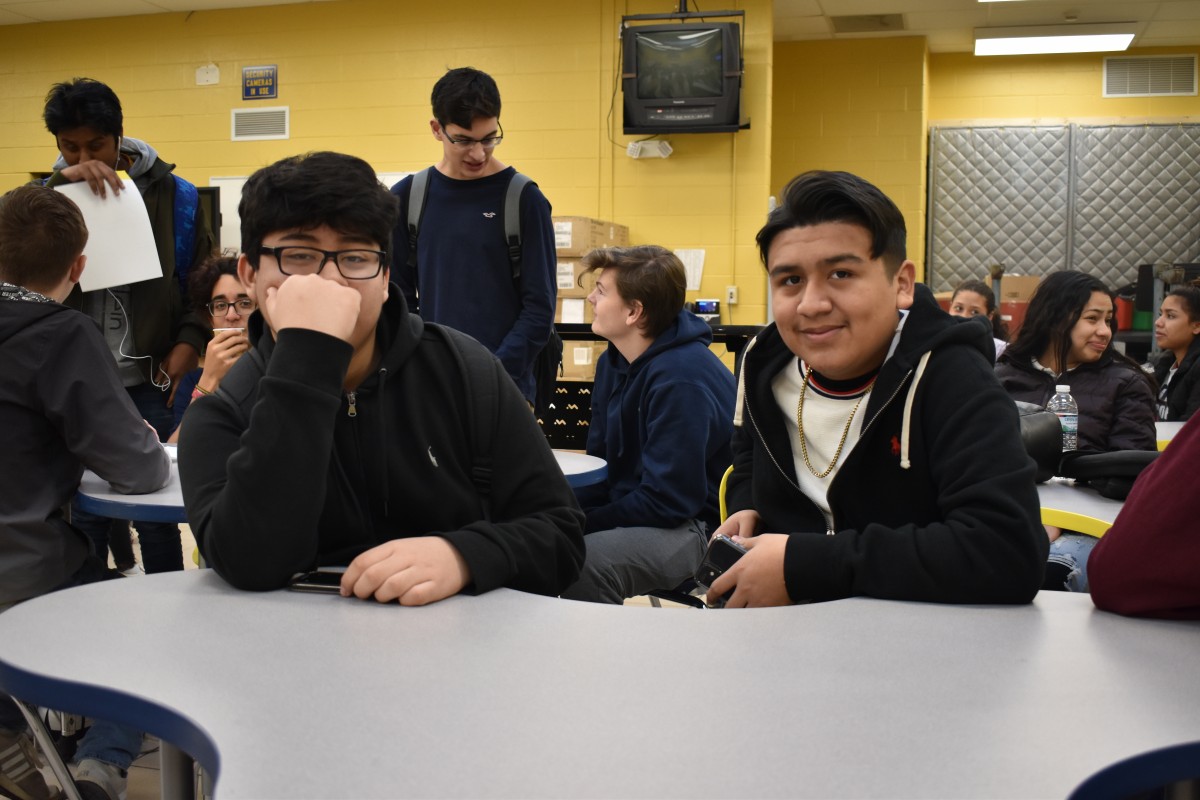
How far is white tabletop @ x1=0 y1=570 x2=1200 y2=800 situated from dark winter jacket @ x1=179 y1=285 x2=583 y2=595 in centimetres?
9

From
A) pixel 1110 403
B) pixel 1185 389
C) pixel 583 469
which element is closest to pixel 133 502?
pixel 583 469

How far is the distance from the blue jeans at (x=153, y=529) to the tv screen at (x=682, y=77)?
4394 millimetres

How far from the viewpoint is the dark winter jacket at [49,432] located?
1969 millimetres

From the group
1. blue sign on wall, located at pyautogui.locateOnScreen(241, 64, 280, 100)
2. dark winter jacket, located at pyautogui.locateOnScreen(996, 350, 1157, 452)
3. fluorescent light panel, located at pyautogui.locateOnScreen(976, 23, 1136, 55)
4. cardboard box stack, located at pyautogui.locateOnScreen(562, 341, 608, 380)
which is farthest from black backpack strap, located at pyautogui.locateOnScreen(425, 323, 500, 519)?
fluorescent light panel, located at pyautogui.locateOnScreen(976, 23, 1136, 55)

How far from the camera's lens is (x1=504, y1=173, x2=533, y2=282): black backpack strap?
3148 millimetres

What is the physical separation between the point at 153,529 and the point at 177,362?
51 cm

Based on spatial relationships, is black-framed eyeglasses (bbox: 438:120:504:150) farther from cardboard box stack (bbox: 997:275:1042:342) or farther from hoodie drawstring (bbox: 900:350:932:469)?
cardboard box stack (bbox: 997:275:1042:342)

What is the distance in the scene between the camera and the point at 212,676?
937 mm

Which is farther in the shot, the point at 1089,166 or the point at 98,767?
the point at 1089,166

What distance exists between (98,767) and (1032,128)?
8549 mm

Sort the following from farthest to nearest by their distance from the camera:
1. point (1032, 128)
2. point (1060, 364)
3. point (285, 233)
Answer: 1. point (1032, 128)
2. point (1060, 364)
3. point (285, 233)

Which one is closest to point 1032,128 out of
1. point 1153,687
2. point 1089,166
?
point 1089,166

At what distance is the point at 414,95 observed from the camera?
7555 millimetres

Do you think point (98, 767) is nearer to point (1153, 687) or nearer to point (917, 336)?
point (917, 336)
